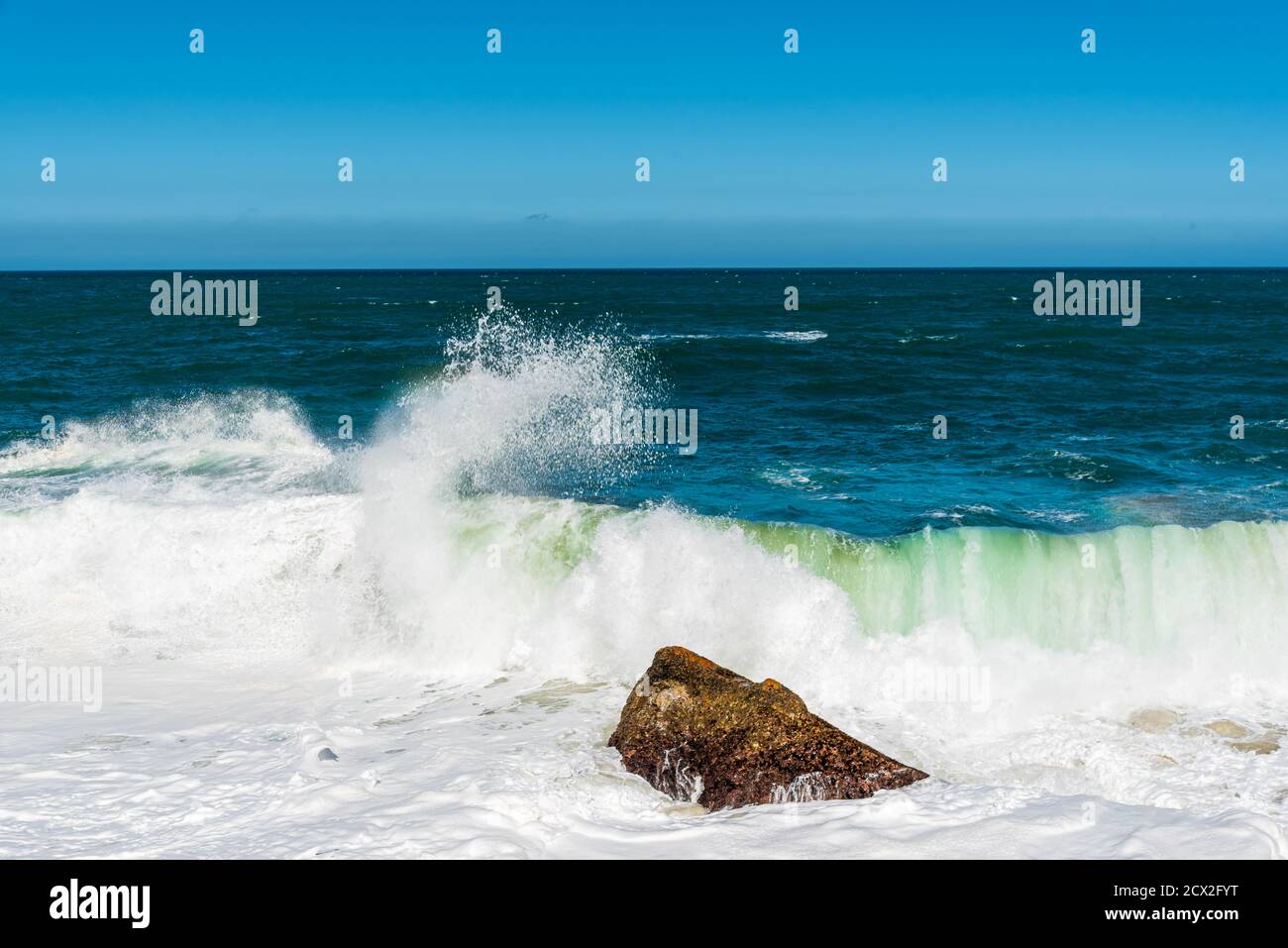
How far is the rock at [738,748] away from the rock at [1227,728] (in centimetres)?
320

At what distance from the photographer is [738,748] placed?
6.62 metres

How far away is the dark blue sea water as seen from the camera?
14078 mm

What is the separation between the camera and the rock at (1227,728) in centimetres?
795

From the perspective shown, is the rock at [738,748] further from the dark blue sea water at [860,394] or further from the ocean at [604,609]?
the dark blue sea water at [860,394]

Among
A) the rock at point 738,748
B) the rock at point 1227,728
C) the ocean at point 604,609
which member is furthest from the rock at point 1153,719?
the rock at point 738,748

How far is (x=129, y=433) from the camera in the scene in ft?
60.4

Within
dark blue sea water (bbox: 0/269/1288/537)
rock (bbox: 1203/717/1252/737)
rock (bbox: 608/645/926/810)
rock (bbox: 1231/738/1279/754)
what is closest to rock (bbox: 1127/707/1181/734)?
rock (bbox: 1203/717/1252/737)

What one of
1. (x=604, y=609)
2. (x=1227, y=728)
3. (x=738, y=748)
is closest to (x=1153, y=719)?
(x=1227, y=728)

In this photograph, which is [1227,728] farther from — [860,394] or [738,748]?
[860,394]

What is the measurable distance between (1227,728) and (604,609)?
576 centimetres

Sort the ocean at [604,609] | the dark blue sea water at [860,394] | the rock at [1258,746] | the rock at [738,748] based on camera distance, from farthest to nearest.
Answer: the dark blue sea water at [860,394], the rock at [1258,746], the rock at [738,748], the ocean at [604,609]

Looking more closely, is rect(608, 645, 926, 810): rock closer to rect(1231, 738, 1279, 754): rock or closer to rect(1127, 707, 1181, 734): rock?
rect(1127, 707, 1181, 734): rock

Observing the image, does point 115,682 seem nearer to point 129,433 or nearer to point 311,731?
point 311,731

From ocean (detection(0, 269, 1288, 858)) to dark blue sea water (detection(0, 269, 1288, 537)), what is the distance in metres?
0.15
